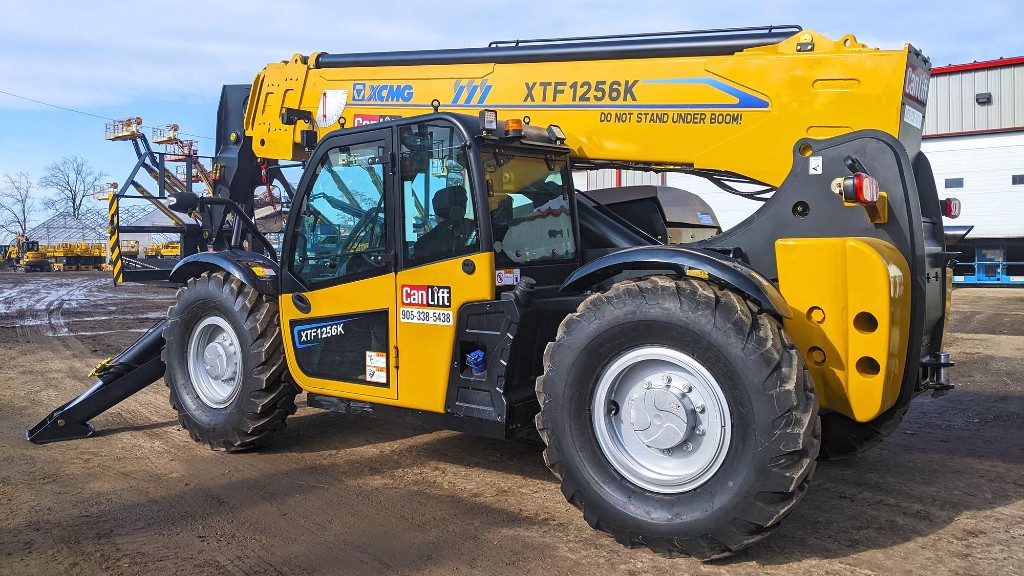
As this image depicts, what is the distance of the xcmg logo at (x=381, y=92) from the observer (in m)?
6.06

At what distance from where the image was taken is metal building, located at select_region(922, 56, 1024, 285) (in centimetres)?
2384

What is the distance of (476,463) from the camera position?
5.59 meters

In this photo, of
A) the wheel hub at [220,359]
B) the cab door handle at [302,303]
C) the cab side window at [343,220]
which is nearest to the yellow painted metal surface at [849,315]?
the cab side window at [343,220]

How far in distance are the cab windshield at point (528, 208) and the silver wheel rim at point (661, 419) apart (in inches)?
45.4

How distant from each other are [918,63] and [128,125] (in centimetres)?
3762

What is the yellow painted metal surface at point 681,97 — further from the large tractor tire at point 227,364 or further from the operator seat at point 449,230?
the large tractor tire at point 227,364

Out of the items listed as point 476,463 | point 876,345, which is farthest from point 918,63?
point 476,463

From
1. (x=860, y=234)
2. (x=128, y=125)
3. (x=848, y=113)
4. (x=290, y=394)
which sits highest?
(x=128, y=125)

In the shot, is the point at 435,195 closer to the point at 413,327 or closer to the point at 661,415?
the point at 413,327

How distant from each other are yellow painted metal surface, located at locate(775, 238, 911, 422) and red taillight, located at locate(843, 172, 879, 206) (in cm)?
20

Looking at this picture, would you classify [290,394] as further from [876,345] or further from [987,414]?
[987,414]

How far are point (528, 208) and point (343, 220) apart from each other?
1297 mm

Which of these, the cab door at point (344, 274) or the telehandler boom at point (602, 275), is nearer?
the telehandler boom at point (602, 275)

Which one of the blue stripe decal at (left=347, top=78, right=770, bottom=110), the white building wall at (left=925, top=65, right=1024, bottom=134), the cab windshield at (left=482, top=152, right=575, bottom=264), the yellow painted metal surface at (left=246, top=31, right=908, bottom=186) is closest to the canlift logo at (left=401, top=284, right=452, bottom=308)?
the cab windshield at (left=482, top=152, right=575, bottom=264)
